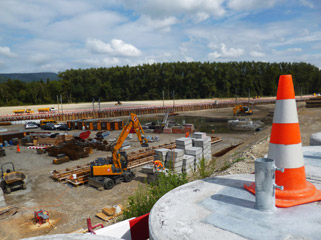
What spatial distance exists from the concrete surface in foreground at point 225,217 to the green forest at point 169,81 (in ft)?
311

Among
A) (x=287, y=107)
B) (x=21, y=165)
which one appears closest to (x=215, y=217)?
(x=287, y=107)

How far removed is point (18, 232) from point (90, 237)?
313 inches

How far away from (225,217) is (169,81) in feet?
328

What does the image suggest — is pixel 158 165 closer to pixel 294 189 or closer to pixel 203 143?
pixel 203 143

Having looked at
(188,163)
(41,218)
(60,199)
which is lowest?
(60,199)

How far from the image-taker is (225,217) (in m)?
3.93

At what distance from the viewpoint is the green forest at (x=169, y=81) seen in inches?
3848

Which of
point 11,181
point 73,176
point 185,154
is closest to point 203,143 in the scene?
point 185,154

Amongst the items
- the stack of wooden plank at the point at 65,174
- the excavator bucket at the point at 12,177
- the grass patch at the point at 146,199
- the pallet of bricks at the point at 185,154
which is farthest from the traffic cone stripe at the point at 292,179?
the excavator bucket at the point at 12,177

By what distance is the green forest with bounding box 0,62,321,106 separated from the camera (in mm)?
97750

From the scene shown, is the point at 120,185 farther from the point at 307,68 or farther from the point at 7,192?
the point at 307,68

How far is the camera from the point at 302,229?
3461 mm

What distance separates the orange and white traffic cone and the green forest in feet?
312

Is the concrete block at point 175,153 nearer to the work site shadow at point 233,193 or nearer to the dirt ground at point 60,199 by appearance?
the dirt ground at point 60,199
